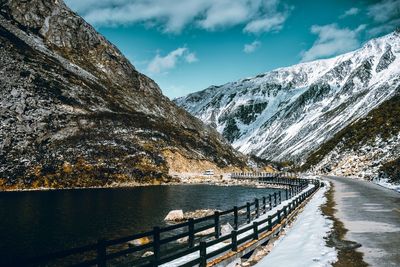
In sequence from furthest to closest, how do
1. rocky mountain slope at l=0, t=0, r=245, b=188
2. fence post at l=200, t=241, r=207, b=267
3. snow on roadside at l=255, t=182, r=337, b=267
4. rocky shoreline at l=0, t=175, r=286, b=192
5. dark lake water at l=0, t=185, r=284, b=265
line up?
rocky mountain slope at l=0, t=0, r=245, b=188
rocky shoreline at l=0, t=175, r=286, b=192
dark lake water at l=0, t=185, r=284, b=265
snow on roadside at l=255, t=182, r=337, b=267
fence post at l=200, t=241, r=207, b=267

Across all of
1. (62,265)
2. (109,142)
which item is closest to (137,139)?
(109,142)

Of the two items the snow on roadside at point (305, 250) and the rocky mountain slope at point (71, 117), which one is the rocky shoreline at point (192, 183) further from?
the snow on roadside at point (305, 250)

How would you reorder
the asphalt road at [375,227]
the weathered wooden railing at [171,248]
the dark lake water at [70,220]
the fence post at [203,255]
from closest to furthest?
the weathered wooden railing at [171,248] → the fence post at [203,255] → the asphalt road at [375,227] → the dark lake water at [70,220]

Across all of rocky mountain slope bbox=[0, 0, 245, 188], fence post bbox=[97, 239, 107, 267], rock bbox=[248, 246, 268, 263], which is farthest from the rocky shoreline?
fence post bbox=[97, 239, 107, 267]

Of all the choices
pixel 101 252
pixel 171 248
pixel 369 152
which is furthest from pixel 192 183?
pixel 101 252

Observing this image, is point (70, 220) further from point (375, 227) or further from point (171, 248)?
point (375, 227)

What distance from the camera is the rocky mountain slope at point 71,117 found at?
334 ft

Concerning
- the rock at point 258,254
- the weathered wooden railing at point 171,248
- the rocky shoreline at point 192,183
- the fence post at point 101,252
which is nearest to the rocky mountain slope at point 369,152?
the rocky shoreline at point 192,183

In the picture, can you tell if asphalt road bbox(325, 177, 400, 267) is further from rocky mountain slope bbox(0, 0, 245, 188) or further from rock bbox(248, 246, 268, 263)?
rocky mountain slope bbox(0, 0, 245, 188)

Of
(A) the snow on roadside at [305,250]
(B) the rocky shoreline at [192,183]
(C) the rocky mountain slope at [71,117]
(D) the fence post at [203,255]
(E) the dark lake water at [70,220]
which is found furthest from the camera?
(C) the rocky mountain slope at [71,117]

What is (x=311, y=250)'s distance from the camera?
1792 cm

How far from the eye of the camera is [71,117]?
11975 cm

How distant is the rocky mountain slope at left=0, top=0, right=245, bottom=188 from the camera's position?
101938 mm

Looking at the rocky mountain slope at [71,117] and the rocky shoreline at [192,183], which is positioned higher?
the rocky mountain slope at [71,117]
